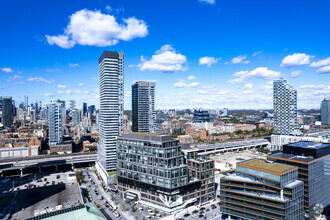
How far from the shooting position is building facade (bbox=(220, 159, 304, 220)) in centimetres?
6275

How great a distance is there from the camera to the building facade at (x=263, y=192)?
62750mm

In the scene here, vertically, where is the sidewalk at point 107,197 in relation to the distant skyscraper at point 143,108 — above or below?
below

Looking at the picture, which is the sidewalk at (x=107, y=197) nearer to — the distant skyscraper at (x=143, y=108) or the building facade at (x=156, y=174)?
the building facade at (x=156, y=174)

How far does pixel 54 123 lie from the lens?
18250cm

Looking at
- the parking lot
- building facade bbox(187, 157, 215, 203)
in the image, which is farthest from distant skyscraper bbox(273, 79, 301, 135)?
the parking lot

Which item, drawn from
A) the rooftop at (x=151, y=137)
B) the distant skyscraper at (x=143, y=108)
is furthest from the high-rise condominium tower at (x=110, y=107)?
the distant skyscraper at (x=143, y=108)

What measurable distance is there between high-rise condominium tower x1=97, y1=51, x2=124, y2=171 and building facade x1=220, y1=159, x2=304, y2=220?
5961 centimetres

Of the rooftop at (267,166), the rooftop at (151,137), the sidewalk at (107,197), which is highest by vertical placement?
the rooftop at (151,137)

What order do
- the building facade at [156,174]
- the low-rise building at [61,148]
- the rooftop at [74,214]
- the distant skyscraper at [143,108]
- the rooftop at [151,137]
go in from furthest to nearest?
1. the distant skyscraper at [143,108]
2. the low-rise building at [61,148]
3. the rooftop at [151,137]
4. the building facade at [156,174]
5. the rooftop at [74,214]

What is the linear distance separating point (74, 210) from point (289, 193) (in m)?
57.6

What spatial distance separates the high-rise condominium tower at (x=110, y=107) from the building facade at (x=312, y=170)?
69753 mm

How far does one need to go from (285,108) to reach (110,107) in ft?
492

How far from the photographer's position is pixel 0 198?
3637 inches

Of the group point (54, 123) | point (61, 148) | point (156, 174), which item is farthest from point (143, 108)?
point (156, 174)
